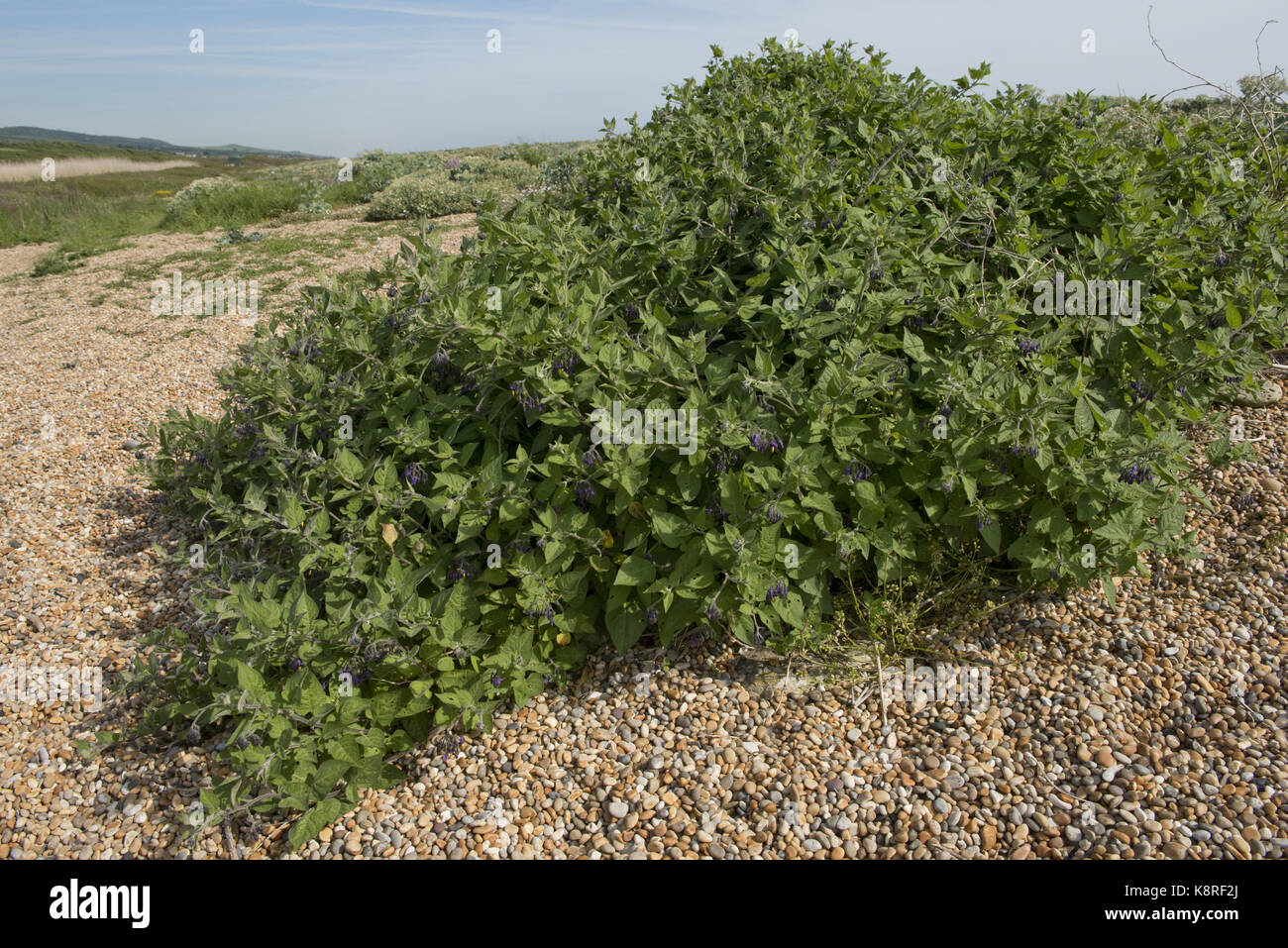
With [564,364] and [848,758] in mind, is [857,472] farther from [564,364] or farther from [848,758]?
[564,364]

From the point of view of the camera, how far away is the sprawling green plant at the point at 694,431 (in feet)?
9.87

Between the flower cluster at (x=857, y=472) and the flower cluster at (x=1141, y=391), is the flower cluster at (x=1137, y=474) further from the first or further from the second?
the flower cluster at (x=857, y=472)

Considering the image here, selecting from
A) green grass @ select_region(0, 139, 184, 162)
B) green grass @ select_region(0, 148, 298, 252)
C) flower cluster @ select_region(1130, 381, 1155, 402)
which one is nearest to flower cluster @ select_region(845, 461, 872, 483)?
flower cluster @ select_region(1130, 381, 1155, 402)

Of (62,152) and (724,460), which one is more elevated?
(62,152)

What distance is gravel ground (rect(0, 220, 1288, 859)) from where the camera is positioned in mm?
2607

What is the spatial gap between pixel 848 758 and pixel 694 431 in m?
1.29

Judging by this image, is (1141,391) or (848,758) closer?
(848,758)

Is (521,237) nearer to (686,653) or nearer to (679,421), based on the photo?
(679,421)

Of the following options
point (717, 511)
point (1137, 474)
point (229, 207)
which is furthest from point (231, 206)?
point (1137, 474)

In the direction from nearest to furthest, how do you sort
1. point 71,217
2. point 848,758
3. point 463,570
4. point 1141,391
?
point 848,758, point 463,570, point 1141,391, point 71,217

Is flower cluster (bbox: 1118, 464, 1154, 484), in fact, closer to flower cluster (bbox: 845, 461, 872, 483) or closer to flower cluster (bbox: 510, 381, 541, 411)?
flower cluster (bbox: 845, 461, 872, 483)

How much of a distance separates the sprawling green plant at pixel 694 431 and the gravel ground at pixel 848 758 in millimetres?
241

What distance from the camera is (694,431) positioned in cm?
302

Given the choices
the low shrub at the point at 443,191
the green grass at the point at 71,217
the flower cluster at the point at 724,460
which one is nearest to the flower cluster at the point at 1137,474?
the flower cluster at the point at 724,460
